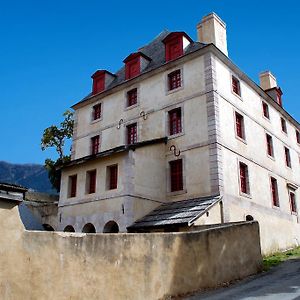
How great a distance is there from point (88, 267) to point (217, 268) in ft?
15.8

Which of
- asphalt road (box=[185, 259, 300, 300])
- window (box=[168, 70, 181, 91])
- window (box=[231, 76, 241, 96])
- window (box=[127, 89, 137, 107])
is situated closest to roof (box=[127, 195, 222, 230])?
asphalt road (box=[185, 259, 300, 300])

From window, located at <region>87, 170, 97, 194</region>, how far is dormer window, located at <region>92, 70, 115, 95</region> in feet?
23.7

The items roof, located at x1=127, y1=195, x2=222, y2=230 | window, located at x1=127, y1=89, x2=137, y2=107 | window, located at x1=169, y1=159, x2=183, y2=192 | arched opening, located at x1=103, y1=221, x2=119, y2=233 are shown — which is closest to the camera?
roof, located at x1=127, y1=195, x2=222, y2=230

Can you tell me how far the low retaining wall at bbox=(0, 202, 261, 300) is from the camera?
6.34 m

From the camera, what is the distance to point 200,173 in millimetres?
17156

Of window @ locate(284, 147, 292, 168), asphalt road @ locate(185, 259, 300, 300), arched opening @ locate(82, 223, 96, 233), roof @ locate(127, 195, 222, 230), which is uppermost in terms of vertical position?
window @ locate(284, 147, 292, 168)

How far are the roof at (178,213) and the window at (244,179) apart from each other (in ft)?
9.88

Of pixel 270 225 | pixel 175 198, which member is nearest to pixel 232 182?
pixel 175 198

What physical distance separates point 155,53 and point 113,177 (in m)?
9.38

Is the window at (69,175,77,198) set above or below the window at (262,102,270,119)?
below

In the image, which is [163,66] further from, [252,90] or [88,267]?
[88,267]

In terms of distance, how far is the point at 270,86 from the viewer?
25.8 m

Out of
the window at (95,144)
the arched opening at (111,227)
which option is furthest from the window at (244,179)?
the window at (95,144)

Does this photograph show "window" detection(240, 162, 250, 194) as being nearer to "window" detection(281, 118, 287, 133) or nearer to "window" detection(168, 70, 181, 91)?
"window" detection(168, 70, 181, 91)
